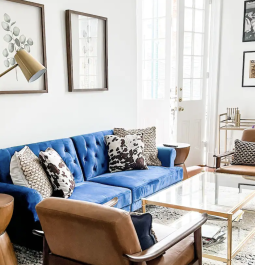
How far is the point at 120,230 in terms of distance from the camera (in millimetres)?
1439

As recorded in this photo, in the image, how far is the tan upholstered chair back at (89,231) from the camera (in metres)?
1.45

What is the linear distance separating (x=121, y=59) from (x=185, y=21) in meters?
1.35

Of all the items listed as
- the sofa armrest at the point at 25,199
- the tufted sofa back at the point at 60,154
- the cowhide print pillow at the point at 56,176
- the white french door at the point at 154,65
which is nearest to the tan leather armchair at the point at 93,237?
the sofa armrest at the point at 25,199

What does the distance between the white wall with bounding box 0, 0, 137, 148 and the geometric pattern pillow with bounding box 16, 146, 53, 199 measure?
1.53 feet

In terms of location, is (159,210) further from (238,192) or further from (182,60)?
(182,60)

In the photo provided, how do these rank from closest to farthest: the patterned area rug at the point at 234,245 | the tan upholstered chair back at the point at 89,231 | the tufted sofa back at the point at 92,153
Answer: the tan upholstered chair back at the point at 89,231
the patterned area rug at the point at 234,245
the tufted sofa back at the point at 92,153

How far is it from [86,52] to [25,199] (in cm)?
187

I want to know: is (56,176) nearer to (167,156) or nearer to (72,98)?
(72,98)

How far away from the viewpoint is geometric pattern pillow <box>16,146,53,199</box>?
2.48m

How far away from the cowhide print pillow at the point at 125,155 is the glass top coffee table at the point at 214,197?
56 cm

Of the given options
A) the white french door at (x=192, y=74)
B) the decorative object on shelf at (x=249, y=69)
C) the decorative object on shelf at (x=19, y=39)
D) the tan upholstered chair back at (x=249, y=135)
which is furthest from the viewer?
the decorative object on shelf at (x=249, y=69)

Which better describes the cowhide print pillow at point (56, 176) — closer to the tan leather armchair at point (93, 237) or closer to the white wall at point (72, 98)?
the white wall at point (72, 98)

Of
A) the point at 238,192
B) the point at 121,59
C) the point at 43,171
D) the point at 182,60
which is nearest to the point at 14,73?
the point at 43,171

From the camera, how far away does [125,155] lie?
3.44 m
